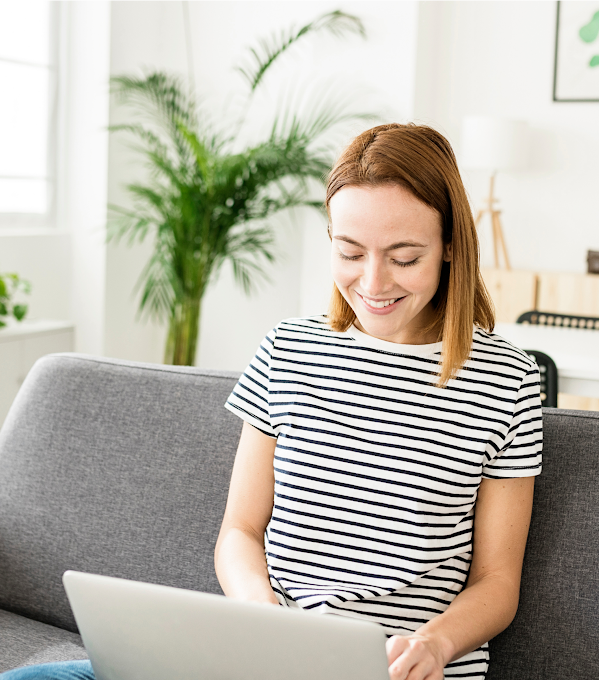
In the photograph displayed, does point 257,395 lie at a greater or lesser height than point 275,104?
lesser

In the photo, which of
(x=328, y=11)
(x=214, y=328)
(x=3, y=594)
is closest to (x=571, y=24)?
(x=328, y=11)

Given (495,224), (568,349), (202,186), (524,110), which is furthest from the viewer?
(524,110)

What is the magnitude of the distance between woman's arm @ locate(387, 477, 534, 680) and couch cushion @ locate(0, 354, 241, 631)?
48cm

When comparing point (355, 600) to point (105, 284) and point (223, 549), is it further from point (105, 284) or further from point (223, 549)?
point (105, 284)

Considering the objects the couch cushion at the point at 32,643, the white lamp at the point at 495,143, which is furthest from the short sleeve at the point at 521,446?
the white lamp at the point at 495,143

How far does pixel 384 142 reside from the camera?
43.8 inches

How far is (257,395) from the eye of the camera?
124 centimetres

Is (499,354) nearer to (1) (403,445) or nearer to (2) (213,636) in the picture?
(1) (403,445)

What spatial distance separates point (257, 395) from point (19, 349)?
2454 mm

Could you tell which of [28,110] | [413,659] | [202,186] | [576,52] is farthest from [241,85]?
[413,659]

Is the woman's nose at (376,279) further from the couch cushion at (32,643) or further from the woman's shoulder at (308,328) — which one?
the couch cushion at (32,643)

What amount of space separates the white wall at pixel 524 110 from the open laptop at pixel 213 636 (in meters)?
3.74

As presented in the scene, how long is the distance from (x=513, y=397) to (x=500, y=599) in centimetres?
27

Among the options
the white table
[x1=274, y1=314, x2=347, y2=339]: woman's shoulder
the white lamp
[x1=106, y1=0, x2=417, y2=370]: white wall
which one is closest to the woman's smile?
[x1=274, y1=314, x2=347, y2=339]: woman's shoulder
